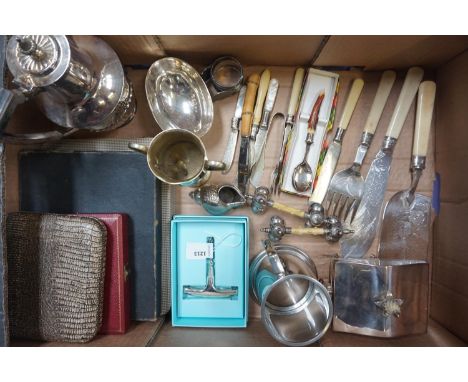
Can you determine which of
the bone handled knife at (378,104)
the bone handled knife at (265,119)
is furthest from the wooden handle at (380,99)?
the bone handled knife at (265,119)

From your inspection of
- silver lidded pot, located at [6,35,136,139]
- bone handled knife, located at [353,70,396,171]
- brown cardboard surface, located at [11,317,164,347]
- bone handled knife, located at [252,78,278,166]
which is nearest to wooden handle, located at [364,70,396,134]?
bone handled knife, located at [353,70,396,171]

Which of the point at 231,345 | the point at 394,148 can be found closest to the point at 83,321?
the point at 231,345

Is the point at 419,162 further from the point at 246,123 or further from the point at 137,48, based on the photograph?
the point at 137,48

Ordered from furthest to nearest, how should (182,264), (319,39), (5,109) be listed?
(182,264), (319,39), (5,109)

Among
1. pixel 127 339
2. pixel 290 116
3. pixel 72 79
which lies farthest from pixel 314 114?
pixel 127 339

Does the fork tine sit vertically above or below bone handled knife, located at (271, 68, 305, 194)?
below

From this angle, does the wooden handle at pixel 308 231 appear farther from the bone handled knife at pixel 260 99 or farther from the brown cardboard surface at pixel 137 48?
the brown cardboard surface at pixel 137 48

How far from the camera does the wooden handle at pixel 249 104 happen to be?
2.69 ft

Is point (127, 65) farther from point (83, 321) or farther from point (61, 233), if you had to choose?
point (83, 321)

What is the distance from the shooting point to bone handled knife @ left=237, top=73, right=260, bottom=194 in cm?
82

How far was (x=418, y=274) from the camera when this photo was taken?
2.45 feet

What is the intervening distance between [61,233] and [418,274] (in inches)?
33.7

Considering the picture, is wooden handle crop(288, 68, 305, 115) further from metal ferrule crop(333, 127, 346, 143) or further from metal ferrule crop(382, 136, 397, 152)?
metal ferrule crop(382, 136, 397, 152)

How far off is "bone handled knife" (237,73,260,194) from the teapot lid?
426mm
